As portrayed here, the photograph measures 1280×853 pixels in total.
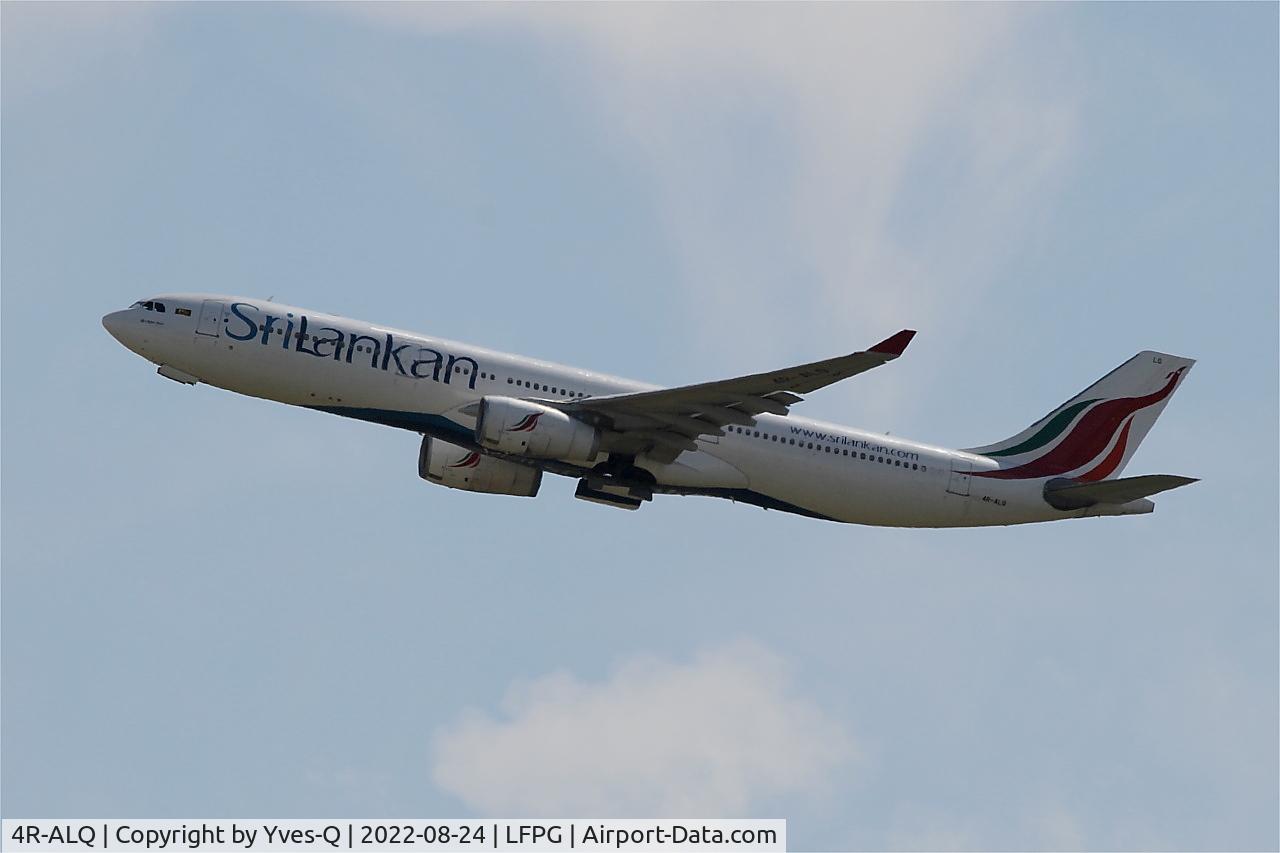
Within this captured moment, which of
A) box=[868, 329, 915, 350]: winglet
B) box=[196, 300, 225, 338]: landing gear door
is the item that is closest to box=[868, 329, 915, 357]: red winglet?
box=[868, 329, 915, 350]: winglet

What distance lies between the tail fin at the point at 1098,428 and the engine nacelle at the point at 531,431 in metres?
11.1

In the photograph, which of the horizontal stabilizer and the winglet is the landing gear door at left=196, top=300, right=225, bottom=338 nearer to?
the winglet

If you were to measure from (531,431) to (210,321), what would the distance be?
26.2ft

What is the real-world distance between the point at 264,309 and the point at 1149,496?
2238 centimetres

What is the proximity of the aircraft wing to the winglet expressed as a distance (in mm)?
21

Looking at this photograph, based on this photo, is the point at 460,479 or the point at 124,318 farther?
the point at 460,479

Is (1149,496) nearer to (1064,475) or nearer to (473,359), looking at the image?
(1064,475)

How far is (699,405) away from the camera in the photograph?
1646 inches

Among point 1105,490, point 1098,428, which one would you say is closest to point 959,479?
point 1105,490

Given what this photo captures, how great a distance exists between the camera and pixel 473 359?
4297 cm

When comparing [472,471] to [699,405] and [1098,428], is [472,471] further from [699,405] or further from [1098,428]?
[1098,428]

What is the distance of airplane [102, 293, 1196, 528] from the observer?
41.7m

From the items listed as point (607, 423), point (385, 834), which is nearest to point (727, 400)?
point (607, 423)

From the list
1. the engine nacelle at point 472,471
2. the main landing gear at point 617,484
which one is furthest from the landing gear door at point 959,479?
the engine nacelle at point 472,471
